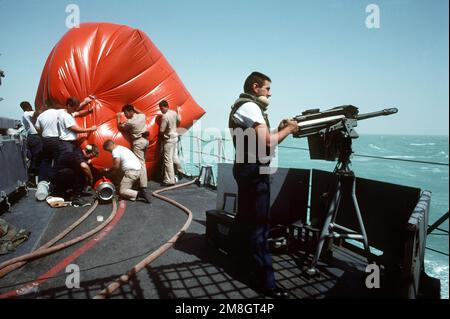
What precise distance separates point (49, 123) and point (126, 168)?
174 cm

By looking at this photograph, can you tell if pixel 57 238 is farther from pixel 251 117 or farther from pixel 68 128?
pixel 251 117

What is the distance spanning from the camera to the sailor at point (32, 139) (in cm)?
626

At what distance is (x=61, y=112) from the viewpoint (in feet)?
17.9

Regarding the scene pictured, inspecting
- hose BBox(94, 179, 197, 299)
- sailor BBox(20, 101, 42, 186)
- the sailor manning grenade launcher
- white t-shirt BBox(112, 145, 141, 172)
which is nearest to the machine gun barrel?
the sailor manning grenade launcher

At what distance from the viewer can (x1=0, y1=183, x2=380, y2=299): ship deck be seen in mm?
2623

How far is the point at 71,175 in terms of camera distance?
222 inches

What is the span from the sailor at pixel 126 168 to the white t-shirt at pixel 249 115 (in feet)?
12.8

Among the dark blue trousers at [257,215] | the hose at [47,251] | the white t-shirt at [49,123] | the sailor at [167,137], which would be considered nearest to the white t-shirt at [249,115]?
the dark blue trousers at [257,215]

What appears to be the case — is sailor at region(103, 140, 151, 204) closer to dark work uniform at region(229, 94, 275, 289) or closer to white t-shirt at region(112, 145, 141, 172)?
white t-shirt at region(112, 145, 141, 172)

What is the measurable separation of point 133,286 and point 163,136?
206 inches

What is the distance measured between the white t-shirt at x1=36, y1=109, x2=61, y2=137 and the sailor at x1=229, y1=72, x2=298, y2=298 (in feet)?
14.8

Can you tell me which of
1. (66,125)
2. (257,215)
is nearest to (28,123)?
(66,125)

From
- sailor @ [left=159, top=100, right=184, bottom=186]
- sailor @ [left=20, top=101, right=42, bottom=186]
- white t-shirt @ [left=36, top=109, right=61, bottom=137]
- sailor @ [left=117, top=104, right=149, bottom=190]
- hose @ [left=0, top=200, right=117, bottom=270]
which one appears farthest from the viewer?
sailor @ [left=159, top=100, right=184, bottom=186]
